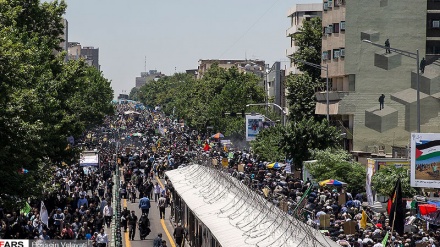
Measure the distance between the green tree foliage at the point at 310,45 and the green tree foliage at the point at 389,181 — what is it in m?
44.7

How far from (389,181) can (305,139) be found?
20415 mm

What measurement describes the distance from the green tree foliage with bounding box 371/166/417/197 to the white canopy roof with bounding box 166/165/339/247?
6560 mm

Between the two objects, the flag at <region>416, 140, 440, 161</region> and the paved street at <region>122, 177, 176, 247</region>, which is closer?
the paved street at <region>122, 177, 176, 247</region>

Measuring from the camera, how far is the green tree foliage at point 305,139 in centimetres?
6134

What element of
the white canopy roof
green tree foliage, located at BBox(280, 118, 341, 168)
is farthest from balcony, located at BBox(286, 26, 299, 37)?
the white canopy roof

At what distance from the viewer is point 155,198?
56500 mm

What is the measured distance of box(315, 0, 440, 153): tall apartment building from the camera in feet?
227

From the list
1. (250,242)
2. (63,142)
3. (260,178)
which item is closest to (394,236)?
(250,242)

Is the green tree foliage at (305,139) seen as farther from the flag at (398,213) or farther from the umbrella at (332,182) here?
the flag at (398,213)

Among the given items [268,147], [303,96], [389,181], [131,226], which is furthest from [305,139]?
[303,96]

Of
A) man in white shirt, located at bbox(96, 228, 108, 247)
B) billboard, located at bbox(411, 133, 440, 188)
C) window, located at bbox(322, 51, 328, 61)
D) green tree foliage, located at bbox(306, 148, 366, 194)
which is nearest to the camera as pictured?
man in white shirt, located at bbox(96, 228, 108, 247)

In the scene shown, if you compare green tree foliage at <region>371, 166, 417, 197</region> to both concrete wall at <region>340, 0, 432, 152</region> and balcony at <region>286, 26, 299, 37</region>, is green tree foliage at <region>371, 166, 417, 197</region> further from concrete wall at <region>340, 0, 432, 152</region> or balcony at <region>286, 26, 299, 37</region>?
balcony at <region>286, 26, 299, 37</region>

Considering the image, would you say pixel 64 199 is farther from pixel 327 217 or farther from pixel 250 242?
→ pixel 250 242

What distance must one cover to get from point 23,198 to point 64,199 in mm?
14281
